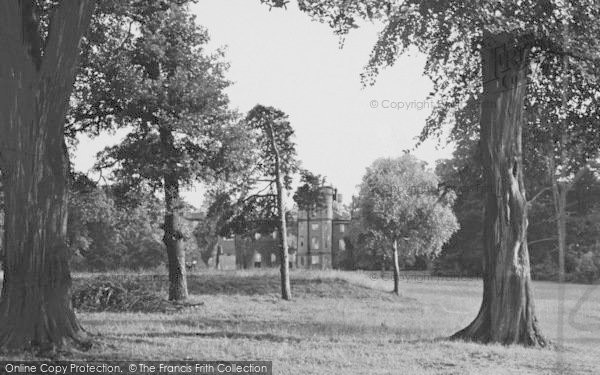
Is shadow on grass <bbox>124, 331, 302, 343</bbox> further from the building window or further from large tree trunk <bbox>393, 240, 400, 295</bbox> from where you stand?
the building window

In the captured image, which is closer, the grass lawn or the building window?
the grass lawn

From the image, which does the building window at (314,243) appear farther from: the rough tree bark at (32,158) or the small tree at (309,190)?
the rough tree bark at (32,158)

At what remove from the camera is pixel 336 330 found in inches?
699

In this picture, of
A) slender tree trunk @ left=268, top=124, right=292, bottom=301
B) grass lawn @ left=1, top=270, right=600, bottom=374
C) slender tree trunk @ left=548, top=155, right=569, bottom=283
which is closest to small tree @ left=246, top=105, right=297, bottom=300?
slender tree trunk @ left=268, top=124, right=292, bottom=301

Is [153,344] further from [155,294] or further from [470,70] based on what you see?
[155,294]

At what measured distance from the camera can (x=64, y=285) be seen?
10328 millimetres

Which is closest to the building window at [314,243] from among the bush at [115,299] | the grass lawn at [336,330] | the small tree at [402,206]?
the grass lawn at [336,330]

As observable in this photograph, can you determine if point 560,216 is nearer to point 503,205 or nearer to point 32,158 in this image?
point 503,205

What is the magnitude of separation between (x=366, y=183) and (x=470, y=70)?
71.8ft

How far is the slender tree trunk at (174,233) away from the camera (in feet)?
77.1

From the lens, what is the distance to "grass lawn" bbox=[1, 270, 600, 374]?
1000 centimetres

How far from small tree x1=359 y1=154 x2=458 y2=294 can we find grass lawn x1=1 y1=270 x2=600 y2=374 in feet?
10.7

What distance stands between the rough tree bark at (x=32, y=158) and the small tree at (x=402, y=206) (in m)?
28.5

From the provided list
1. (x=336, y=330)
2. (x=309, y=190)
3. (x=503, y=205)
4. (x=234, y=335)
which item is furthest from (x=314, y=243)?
(x=503, y=205)
